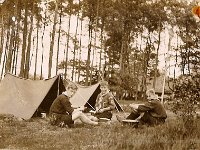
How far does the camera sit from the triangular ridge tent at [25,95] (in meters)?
11.6

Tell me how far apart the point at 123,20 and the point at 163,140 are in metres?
27.3

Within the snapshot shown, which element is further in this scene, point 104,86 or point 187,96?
point 104,86

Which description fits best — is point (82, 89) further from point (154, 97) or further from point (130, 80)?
point (130, 80)

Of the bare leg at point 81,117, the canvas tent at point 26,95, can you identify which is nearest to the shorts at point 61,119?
the bare leg at point 81,117

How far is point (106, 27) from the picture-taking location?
109ft

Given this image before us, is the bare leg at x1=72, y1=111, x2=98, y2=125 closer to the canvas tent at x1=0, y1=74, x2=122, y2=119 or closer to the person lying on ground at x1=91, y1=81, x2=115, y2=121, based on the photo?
the person lying on ground at x1=91, y1=81, x2=115, y2=121

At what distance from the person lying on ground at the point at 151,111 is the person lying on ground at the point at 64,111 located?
3.98 ft

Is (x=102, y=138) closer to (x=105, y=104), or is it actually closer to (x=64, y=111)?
(x=64, y=111)

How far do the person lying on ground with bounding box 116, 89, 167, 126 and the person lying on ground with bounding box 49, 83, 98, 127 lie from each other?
1212 millimetres

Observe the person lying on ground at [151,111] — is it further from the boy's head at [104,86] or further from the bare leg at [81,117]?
the boy's head at [104,86]

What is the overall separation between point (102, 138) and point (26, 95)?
17.6ft

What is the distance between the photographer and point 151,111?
9.07m

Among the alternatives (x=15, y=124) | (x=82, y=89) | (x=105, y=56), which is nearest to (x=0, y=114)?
(x=15, y=124)

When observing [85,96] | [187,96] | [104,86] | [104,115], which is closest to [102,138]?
[187,96]
